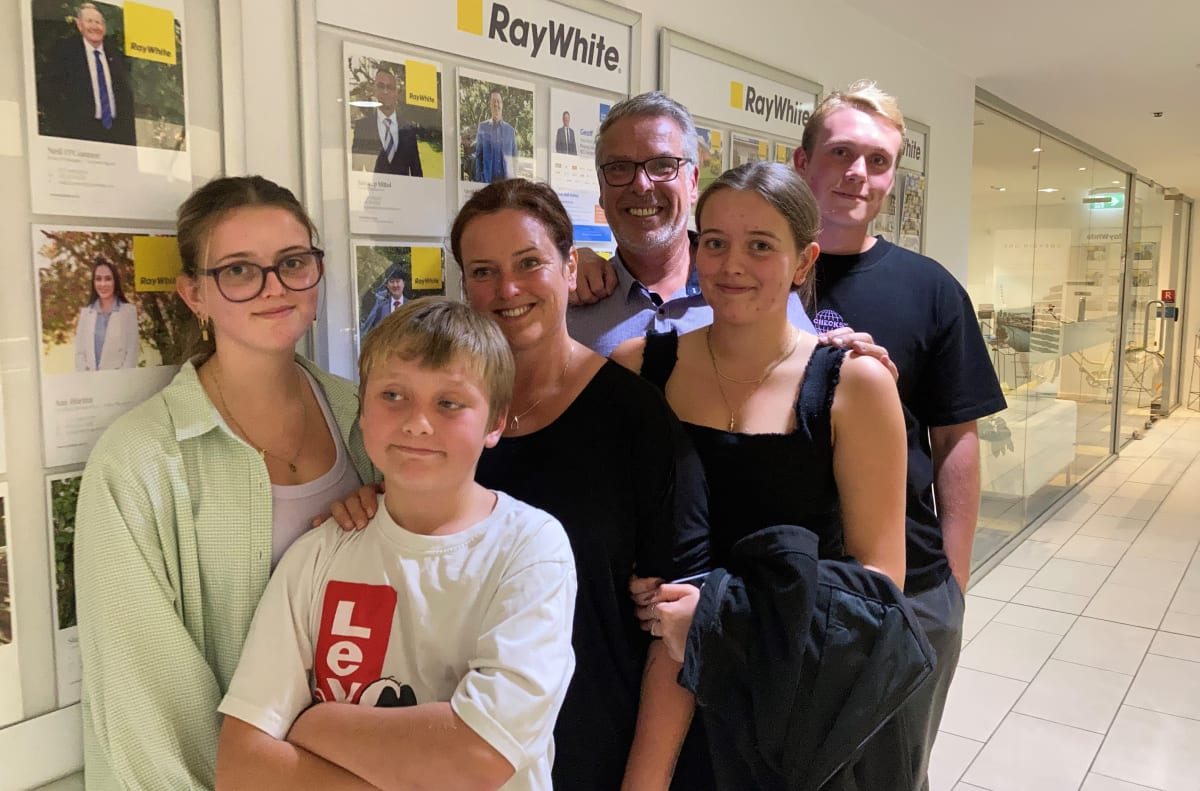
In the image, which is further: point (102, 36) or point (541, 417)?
point (541, 417)

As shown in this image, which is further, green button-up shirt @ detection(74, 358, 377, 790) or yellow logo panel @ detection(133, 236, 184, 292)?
yellow logo panel @ detection(133, 236, 184, 292)

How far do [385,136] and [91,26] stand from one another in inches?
22.4

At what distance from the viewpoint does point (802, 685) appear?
128 cm

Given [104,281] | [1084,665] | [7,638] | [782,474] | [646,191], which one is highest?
[646,191]

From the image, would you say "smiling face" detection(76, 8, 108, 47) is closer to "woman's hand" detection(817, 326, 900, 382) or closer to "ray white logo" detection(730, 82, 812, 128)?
"woman's hand" detection(817, 326, 900, 382)

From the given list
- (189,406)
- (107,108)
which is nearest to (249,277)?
(189,406)

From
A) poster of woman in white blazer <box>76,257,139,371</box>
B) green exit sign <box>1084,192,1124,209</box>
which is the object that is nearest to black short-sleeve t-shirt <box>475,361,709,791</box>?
poster of woman in white blazer <box>76,257,139,371</box>

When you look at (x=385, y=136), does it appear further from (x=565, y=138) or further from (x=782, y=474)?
(x=782, y=474)

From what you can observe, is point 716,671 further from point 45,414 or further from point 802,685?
point 45,414

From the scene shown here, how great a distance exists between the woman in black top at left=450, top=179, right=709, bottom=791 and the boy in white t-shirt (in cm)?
12

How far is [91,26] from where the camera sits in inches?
50.7

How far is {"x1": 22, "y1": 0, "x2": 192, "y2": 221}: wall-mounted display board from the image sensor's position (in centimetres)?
125

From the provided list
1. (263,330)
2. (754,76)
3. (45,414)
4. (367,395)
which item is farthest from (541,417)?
(754,76)

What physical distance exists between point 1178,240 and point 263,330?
12999 millimetres
